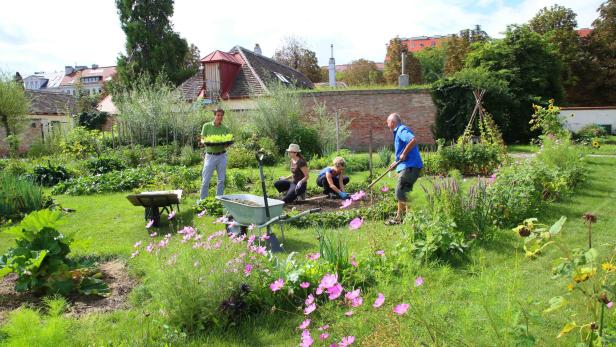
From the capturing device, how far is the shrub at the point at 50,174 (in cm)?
1133

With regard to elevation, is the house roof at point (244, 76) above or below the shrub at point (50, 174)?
above

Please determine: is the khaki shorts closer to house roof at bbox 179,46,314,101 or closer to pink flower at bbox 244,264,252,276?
pink flower at bbox 244,264,252,276

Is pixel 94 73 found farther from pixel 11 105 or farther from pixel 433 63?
pixel 11 105

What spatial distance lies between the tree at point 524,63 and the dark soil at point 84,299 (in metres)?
19.9

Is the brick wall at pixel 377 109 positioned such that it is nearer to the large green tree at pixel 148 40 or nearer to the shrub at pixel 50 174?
the shrub at pixel 50 174

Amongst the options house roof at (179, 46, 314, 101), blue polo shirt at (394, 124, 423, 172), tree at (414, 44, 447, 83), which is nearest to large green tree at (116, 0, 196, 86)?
house roof at (179, 46, 314, 101)

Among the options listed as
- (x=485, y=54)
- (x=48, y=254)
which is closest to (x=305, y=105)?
(x=485, y=54)

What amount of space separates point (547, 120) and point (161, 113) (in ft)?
42.9

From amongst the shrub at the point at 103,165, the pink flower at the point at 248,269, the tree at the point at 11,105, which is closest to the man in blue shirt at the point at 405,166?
the pink flower at the point at 248,269

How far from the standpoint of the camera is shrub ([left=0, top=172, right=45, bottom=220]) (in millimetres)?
7387

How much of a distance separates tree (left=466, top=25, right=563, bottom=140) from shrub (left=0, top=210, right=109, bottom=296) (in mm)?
20303

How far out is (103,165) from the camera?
12859 millimetres

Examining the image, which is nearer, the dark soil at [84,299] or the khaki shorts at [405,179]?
the dark soil at [84,299]

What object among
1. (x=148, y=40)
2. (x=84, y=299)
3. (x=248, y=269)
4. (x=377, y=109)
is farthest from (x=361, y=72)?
(x=248, y=269)
